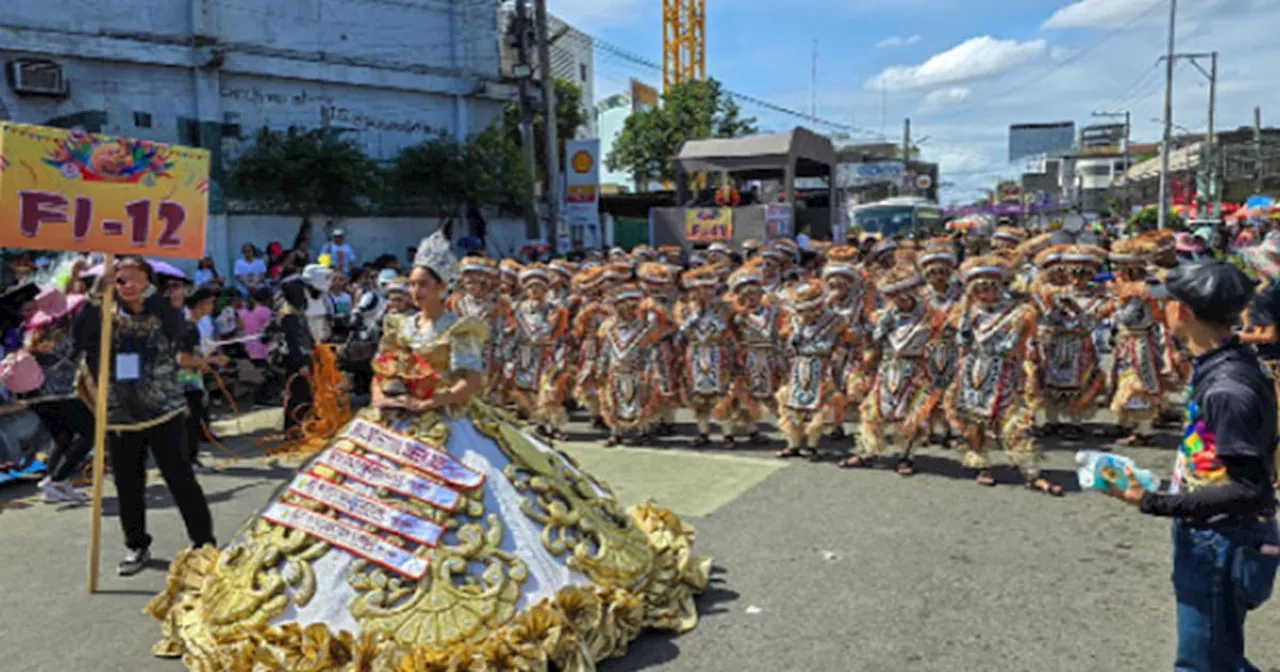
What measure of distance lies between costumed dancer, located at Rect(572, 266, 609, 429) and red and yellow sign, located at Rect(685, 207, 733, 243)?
9.70m

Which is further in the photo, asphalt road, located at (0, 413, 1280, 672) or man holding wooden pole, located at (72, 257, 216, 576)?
man holding wooden pole, located at (72, 257, 216, 576)

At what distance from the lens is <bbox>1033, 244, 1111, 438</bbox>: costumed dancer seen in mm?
7863

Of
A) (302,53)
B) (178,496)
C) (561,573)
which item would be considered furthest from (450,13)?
(561,573)

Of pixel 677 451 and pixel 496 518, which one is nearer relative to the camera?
pixel 496 518

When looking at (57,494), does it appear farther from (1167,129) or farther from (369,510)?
(1167,129)

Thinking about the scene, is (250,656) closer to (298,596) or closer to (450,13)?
(298,596)

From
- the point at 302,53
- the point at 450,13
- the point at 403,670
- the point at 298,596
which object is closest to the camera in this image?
the point at 403,670

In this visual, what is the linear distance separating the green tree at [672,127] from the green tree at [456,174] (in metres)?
9.69

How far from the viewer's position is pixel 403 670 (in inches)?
130

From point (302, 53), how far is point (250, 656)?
65.2 feet

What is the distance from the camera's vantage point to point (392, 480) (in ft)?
12.4

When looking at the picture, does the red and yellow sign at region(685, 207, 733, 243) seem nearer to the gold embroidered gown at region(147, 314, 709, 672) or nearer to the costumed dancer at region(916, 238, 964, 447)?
the costumed dancer at region(916, 238, 964, 447)

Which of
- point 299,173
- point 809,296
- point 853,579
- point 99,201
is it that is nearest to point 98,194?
point 99,201

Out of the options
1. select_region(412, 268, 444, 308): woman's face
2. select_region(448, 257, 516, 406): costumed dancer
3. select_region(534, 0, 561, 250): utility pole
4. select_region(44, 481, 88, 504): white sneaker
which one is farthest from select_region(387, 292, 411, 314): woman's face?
select_region(534, 0, 561, 250): utility pole
